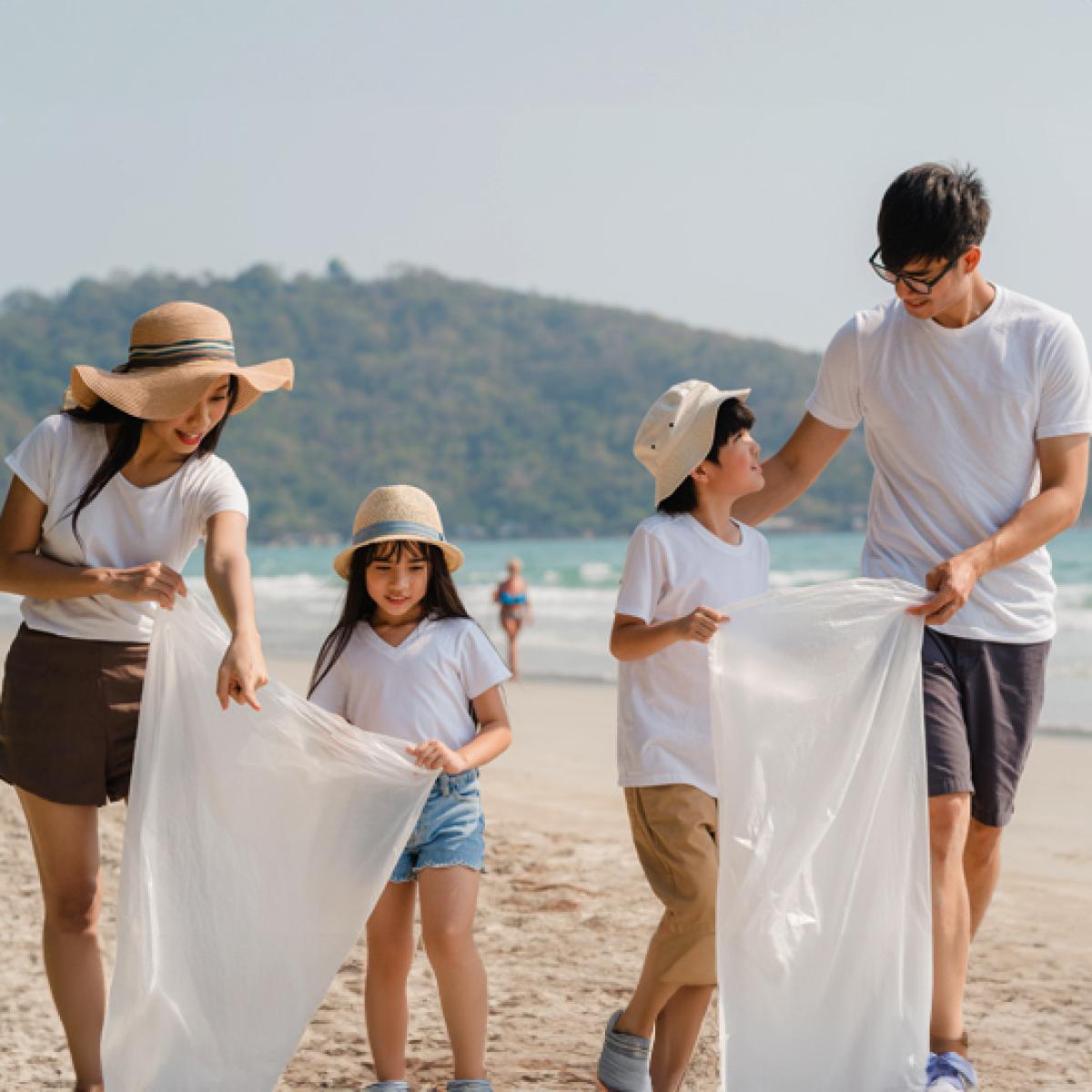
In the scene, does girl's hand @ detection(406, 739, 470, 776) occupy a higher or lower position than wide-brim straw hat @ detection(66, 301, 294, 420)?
lower

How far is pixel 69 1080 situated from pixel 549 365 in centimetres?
7931

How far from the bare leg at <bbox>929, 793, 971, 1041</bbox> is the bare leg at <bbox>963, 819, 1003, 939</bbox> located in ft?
0.72

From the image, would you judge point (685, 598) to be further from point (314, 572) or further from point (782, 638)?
point (314, 572)

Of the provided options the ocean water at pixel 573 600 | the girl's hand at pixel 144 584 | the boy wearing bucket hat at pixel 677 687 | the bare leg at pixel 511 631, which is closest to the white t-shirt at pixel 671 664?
the boy wearing bucket hat at pixel 677 687

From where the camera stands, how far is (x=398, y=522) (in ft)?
10.1

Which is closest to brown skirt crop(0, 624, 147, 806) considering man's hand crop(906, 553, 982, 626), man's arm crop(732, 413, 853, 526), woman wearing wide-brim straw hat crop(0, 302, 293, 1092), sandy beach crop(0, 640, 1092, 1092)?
woman wearing wide-brim straw hat crop(0, 302, 293, 1092)

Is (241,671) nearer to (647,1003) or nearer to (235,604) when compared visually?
(235,604)

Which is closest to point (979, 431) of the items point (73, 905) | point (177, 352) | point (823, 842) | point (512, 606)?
point (823, 842)

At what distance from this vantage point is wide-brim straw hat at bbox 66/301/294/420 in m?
2.84

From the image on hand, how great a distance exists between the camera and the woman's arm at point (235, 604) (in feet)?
8.79

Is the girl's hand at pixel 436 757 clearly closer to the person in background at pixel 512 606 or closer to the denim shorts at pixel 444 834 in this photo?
the denim shorts at pixel 444 834

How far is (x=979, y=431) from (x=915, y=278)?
0.34 metres

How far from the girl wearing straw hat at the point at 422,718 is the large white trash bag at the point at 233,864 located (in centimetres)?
10

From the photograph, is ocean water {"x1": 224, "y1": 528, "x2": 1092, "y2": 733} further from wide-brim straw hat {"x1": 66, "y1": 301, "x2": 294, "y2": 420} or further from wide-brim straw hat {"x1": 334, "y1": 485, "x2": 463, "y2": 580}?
wide-brim straw hat {"x1": 66, "y1": 301, "x2": 294, "y2": 420}
